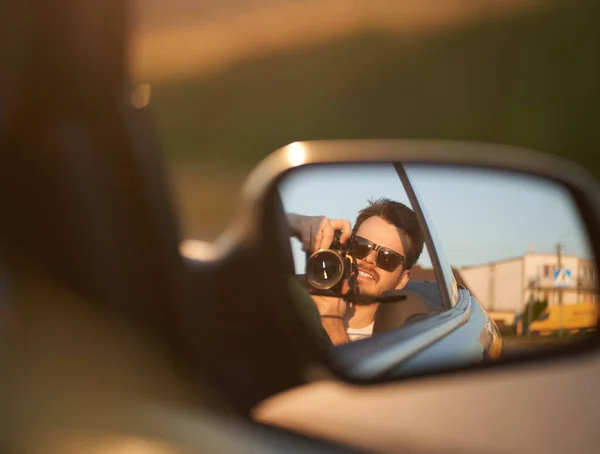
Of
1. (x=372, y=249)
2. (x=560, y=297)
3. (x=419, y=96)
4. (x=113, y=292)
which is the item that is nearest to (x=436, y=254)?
(x=372, y=249)

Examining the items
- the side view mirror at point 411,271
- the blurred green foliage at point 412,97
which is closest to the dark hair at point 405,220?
the side view mirror at point 411,271

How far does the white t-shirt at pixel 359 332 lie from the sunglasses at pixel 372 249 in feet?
0.42

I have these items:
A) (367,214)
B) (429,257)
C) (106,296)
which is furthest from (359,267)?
(106,296)

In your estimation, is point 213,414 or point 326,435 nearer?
point 213,414

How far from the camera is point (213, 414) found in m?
1.73

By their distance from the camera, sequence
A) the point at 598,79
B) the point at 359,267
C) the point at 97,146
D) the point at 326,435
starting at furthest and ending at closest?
the point at 598,79 → the point at 326,435 → the point at 97,146 → the point at 359,267

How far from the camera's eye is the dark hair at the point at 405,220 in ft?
5.54

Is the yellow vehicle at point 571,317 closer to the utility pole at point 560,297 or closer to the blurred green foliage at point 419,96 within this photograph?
the utility pole at point 560,297

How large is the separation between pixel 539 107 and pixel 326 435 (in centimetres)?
627

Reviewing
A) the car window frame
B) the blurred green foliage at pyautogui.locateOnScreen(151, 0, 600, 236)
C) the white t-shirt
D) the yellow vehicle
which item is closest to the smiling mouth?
the white t-shirt

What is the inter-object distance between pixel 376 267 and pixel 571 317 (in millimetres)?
754

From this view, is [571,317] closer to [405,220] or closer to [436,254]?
[436,254]

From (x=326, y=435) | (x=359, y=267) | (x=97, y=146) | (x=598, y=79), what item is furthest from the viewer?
(x=598, y=79)

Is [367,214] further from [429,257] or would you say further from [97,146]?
[97,146]
